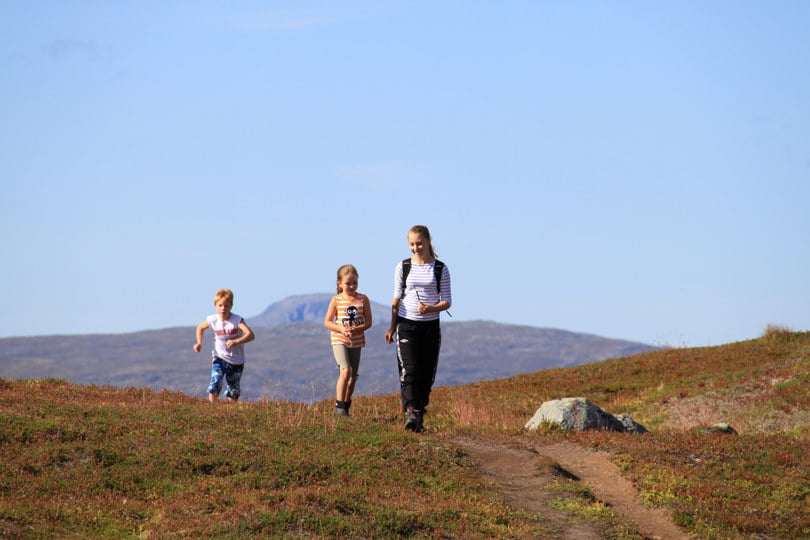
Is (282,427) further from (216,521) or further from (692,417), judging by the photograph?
(692,417)

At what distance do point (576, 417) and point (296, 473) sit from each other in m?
7.22

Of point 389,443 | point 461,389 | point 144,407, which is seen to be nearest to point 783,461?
point 389,443

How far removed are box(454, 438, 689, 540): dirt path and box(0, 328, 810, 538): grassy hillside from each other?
23 centimetres

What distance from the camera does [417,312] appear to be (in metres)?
18.4

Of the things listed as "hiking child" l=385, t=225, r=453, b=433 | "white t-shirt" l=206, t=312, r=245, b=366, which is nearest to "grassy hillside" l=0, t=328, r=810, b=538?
"hiking child" l=385, t=225, r=453, b=433

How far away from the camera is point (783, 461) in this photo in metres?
17.9

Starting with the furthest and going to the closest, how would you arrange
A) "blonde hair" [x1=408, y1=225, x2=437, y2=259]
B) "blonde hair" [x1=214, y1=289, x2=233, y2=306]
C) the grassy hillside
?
"blonde hair" [x1=214, y1=289, x2=233, y2=306]
"blonde hair" [x1=408, y1=225, x2=437, y2=259]
the grassy hillside

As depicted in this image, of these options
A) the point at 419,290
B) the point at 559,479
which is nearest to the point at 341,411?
the point at 419,290

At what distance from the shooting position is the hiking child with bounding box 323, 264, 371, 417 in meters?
19.0

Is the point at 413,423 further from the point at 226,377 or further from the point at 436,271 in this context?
the point at 226,377

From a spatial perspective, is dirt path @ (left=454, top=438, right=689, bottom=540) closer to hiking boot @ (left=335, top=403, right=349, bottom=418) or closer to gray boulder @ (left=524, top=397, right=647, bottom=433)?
gray boulder @ (left=524, top=397, right=647, bottom=433)

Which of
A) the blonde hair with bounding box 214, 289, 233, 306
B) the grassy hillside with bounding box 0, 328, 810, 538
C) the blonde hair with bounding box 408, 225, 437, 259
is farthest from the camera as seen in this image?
the blonde hair with bounding box 214, 289, 233, 306

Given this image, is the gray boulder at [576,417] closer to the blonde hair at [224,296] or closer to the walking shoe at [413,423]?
the walking shoe at [413,423]

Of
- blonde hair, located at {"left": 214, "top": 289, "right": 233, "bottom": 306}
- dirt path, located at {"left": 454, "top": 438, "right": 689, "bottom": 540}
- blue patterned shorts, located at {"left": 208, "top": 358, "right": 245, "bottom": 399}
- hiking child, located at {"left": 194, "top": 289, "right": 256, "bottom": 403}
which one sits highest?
blonde hair, located at {"left": 214, "top": 289, "right": 233, "bottom": 306}
